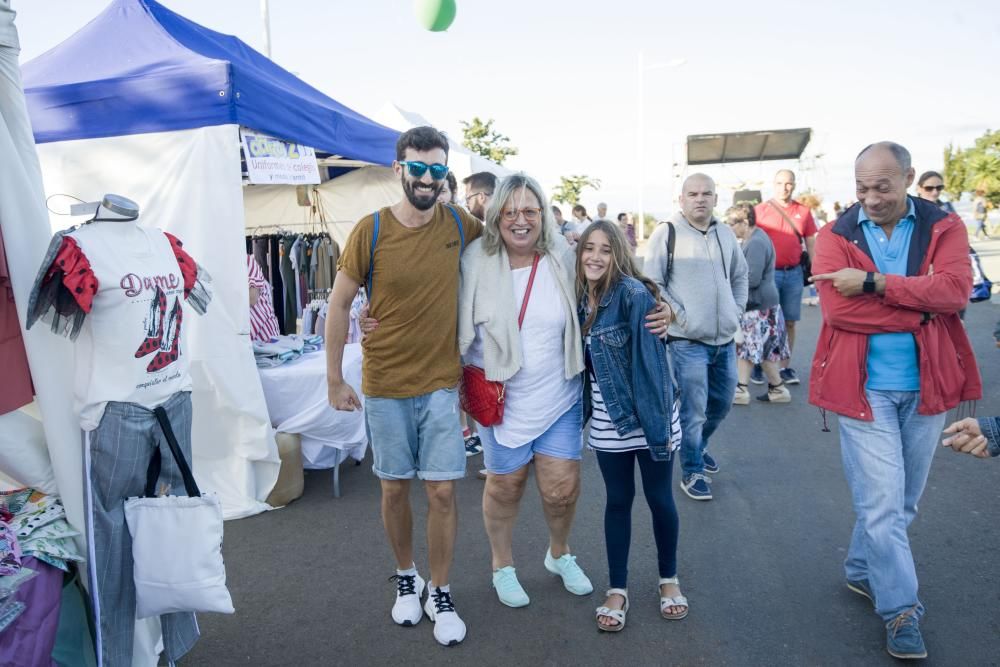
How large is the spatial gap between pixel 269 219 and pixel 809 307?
982 centimetres

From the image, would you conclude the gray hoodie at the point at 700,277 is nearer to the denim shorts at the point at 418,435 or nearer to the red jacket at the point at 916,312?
the red jacket at the point at 916,312

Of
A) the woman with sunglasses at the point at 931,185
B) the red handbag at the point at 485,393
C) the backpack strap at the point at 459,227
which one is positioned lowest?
the red handbag at the point at 485,393

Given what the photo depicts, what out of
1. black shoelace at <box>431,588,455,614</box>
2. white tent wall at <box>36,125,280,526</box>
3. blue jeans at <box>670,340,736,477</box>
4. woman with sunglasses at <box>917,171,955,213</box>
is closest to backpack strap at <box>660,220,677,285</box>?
blue jeans at <box>670,340,736,477</box>

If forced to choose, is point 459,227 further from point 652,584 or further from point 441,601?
point 652,584

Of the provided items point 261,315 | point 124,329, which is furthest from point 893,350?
point 261,315

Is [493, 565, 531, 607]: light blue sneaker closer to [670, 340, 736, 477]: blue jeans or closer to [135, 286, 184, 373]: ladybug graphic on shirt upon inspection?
[670, 340, 736, 477]: blue jeans

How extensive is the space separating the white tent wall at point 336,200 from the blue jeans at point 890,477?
624 cm

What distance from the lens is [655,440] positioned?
2.82 meters

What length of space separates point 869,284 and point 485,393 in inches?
62.5

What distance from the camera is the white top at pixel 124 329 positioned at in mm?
2457

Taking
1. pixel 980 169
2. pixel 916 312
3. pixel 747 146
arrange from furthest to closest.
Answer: pixel 980 169 → pixel 747 146 → pixel 916 312

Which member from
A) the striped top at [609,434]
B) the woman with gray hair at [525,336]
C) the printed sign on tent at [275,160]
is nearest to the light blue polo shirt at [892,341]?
the striped top at [609,434]

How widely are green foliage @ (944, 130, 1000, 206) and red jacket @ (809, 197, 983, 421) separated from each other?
3005 cm

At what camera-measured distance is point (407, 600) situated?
316cm
